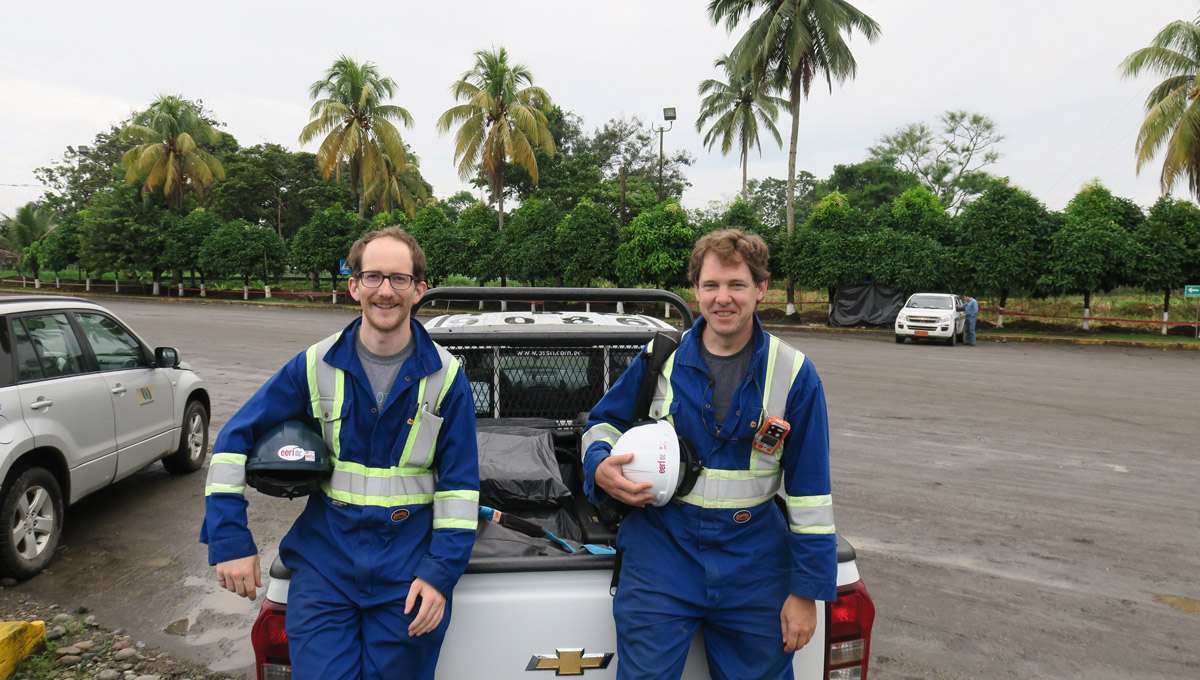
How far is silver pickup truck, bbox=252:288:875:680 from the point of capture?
1.88 meters

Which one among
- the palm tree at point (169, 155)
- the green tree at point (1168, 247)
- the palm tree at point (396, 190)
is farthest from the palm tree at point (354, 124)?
the green tree at point (1168, 247)

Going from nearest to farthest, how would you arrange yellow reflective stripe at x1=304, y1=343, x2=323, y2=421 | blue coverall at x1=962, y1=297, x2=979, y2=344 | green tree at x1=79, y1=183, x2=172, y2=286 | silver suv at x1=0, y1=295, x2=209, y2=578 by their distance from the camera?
yellow reflective stripe at x1=304, y1=343, x2=323, y2=421, silver suv at x1=0, y1=295, x2=209, y2=578, blue coverall at x1=962, y1=297, x2=979, y2=344, green tree at x1=79, y1=183, x2=172, y2=286

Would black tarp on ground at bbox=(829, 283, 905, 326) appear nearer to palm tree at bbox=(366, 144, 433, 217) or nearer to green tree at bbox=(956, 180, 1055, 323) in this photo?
green tree at bbox=(956, 180, 1055, 323)

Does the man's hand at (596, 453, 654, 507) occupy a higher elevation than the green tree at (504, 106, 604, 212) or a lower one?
lower

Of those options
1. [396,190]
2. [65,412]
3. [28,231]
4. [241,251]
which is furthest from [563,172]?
[65,412]

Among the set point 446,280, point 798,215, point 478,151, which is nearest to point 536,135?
point 478,151

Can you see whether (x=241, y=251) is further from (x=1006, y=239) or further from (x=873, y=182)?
(x=873, y=182)

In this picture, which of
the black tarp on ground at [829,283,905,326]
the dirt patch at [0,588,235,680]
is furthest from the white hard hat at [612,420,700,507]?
the black tarp on ground at [829,283,905,326]

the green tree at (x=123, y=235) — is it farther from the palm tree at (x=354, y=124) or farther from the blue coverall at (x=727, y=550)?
the blue coverall at (x=727, y=550)

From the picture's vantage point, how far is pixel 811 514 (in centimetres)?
189

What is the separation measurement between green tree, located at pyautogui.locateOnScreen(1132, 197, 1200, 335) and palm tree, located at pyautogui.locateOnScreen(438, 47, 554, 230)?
2226 cm

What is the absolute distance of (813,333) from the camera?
23984mm

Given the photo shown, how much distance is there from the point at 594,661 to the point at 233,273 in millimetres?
38893

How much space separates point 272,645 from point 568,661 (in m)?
0.78
